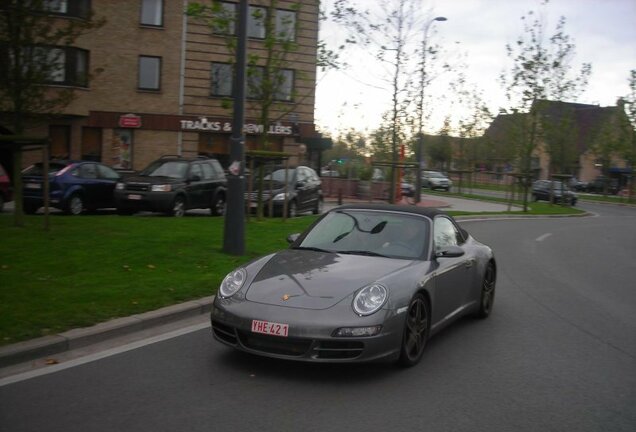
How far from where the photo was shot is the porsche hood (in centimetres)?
548

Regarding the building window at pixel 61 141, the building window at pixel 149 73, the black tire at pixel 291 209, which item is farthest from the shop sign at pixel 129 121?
the black tire at pixel 291 209

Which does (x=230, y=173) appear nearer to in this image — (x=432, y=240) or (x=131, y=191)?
(x=432, y=240)

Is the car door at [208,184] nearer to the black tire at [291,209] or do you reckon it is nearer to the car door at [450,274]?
Answer: the black tire at [291,209]

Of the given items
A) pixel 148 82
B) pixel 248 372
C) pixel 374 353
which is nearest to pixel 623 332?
pixel 374 353

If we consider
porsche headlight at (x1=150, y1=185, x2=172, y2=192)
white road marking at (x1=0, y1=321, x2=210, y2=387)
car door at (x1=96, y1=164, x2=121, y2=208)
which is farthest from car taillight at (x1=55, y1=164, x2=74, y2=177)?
white road marking at (x1=0, y1=321, x2=210, y2=387)

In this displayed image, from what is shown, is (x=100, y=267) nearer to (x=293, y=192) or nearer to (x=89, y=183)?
(x=89, y=183)

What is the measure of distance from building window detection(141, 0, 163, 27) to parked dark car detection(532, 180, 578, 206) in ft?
79.7

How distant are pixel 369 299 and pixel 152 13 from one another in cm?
2947

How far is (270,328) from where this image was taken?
5.27m

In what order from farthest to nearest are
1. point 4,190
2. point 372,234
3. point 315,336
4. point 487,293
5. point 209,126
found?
point 209,126
point 4,190
point 487,293
point 372,234
point 315,336

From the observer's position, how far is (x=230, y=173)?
11.1 m

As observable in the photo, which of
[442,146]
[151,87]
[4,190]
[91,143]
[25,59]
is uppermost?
[151,87]

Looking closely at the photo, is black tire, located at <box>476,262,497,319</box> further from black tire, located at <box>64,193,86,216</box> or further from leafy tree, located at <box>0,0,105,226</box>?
black tire, located at <box>64,193,86,216</box>

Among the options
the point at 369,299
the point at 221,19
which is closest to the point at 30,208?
the point at 221,19
